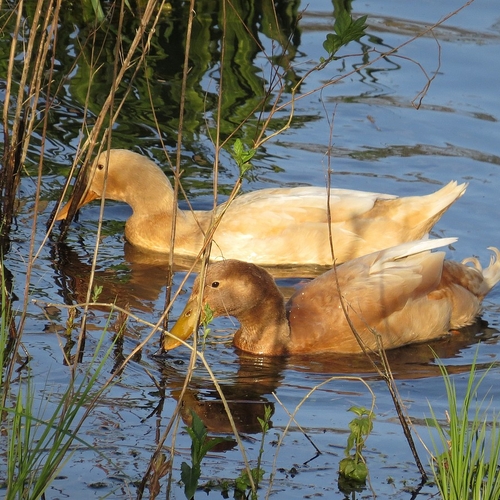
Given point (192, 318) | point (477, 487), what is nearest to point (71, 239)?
point (192, 318)

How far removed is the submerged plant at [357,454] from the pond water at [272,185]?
0.21 feet

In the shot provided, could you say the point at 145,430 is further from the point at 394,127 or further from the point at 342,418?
the point at 394,127

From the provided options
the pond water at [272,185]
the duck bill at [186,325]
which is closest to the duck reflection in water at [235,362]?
the pond water at [272,185]

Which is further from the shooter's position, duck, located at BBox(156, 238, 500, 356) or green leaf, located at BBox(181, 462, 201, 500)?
duck, located at BBox(156, 238, 500, 356)

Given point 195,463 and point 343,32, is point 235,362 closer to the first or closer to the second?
point 195,463

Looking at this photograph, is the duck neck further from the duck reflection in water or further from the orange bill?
the orange bill

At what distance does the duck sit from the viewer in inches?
257

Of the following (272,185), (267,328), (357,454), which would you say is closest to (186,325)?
(267,328)

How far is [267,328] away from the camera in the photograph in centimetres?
662

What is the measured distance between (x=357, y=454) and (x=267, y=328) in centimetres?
206

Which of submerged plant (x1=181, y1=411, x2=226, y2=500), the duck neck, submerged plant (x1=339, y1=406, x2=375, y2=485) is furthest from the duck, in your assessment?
submerged plant (x1=181, y1=411, x2=226, y2=500)

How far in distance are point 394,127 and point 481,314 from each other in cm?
328

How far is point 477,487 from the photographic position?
395 centimetres

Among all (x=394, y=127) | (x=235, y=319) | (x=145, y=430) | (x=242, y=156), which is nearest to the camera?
(x=242, y=156)
